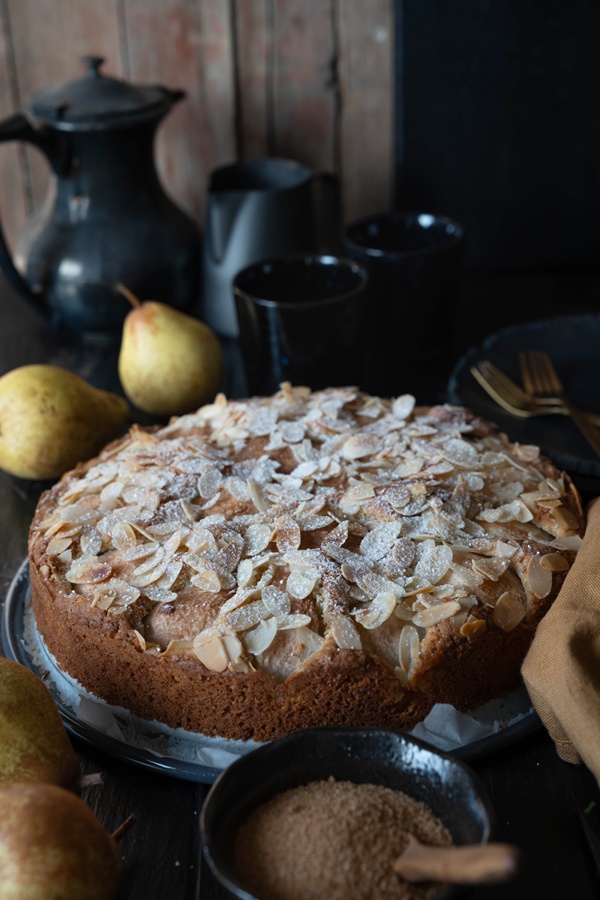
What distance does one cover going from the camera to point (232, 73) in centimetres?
177

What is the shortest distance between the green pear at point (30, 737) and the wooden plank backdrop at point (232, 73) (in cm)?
133

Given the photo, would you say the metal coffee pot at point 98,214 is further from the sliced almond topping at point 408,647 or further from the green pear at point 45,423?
the sliced almond topping at point 408,647

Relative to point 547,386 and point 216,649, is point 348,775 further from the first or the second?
point 547,386

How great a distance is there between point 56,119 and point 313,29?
0.55 m

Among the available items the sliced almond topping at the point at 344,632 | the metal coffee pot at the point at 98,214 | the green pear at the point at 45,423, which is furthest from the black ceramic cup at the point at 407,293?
the sliced almond topping at the point at 344,632

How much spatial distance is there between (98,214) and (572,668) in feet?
3.71

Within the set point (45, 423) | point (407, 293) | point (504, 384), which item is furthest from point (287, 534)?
point (407, 293)

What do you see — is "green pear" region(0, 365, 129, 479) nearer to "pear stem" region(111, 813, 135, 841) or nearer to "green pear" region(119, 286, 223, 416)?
"green pear" region(119, 286, 223, 416)

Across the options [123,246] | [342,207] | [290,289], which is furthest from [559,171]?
[123,246]

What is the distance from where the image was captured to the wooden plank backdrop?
1.71 metres

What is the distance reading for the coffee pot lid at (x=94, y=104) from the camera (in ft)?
4.78

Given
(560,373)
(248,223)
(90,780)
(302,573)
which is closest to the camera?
(90,780)

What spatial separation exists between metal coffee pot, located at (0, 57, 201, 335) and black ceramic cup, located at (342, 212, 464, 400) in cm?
33

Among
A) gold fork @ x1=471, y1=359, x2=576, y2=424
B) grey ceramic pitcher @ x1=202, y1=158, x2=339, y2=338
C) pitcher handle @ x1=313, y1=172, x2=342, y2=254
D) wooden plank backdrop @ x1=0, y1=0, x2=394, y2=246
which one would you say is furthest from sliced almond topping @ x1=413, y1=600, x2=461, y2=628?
wooden plank backdrop @ x1=0, y1=0, x2=394, y2=246
